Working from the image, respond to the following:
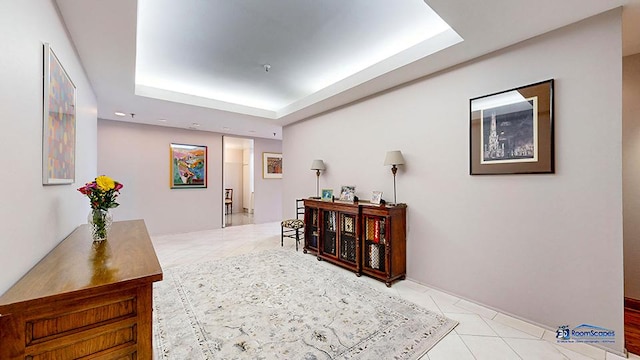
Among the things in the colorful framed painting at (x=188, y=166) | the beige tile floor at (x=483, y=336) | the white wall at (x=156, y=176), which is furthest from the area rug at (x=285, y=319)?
the colorful framed painting at (x=188, y=166)

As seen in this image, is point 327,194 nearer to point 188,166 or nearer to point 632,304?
point 632,304

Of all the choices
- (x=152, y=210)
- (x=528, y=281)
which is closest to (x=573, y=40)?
(x=528, y=281)

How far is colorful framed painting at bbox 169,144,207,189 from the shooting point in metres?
5.89

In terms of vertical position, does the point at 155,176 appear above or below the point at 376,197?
above

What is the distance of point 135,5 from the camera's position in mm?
1793

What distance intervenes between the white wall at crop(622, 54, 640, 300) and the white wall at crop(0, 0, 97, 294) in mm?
4658

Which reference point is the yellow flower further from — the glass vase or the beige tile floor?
the beige tile floor

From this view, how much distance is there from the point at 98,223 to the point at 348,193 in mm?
2860

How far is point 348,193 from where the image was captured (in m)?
3.81

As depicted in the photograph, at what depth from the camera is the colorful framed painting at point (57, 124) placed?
1.46 metres

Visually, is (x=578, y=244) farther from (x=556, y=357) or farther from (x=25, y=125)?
(x=25, y=125)

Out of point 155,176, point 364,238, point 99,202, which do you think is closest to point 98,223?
point 99,202

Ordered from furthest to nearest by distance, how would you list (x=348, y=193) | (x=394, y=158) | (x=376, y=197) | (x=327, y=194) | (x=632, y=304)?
(x=327, y=194) → (x=348, y=193) → (x=376, y=197) → (x=394, y=158) → (x=632, y=304)

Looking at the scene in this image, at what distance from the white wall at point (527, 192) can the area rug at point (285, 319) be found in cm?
75
